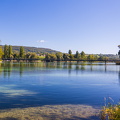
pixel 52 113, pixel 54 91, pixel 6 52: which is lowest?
pixel 54 91

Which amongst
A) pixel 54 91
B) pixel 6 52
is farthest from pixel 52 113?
pixel 6 52

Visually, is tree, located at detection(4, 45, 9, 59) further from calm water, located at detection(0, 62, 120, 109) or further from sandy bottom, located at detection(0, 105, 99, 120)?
sandy bottom, located at detection(0, 105, 99, 120)

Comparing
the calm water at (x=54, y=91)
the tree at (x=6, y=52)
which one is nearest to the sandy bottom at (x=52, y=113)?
the calm water at (x=54, y=91)

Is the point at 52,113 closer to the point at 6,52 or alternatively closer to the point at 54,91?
the point at 54,91

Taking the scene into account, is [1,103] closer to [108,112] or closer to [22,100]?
[22,100]

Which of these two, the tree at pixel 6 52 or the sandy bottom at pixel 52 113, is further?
the tree at pixel 6 52

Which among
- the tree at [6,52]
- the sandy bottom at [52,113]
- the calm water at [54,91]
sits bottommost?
the calm water at [54,91]

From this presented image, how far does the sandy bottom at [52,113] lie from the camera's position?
1212cm

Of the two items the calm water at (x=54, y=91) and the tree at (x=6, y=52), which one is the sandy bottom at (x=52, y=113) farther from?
the tree at (x=6, y=52)

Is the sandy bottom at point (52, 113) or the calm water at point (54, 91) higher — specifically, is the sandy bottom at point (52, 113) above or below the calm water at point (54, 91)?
above

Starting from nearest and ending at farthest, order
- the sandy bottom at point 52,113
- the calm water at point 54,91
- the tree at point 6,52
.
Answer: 1. the sandy bottom at point 52,113
2. the calm water at point 54,91
3. the tree at point 6,52

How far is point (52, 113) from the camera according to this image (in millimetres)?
13094

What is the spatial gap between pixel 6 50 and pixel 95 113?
177 m

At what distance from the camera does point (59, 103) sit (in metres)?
16.2
